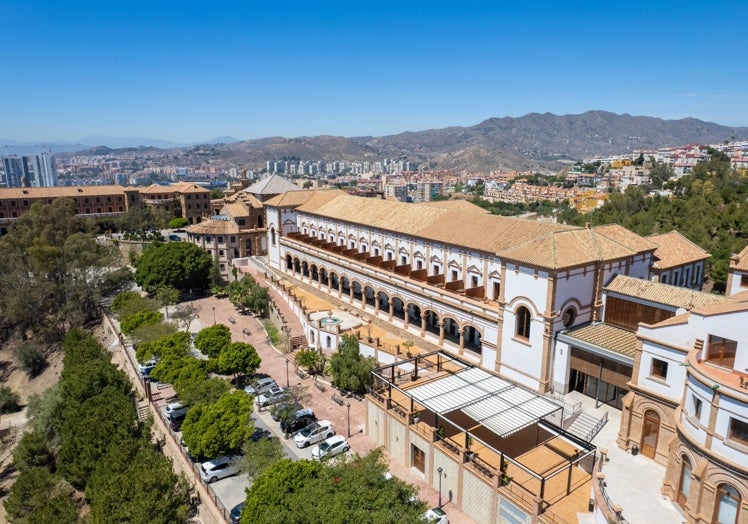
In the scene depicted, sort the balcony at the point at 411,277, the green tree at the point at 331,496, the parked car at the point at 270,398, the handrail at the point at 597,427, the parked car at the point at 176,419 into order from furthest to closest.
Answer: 1. the balcony at the point at 411,277
2. the parked car at the point at 270,398
3. the parked car at the point at 176,419
4. the handrail at the point at 597,427
5. the green tree at the point at 331,496

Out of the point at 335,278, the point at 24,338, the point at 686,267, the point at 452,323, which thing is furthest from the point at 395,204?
the point at 24,338

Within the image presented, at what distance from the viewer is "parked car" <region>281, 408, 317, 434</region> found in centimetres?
3325

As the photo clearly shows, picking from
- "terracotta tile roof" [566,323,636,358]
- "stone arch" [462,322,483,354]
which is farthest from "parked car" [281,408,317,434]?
"terracotta tile roof" [566,323,636,358]

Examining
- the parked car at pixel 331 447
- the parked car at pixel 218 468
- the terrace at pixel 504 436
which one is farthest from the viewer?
the parked car at pixel 331 447

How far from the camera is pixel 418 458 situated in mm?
28516

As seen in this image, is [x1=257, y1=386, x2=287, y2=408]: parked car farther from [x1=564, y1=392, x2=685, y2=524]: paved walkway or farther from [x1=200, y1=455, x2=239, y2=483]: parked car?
[x1=564, y1=392, x2=685, y2=524]: paved walkway

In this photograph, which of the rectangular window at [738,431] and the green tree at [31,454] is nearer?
the rectangular window at [738,431]

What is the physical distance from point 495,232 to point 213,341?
26437 mm

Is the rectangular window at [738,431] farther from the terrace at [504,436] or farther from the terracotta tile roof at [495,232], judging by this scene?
the terracotta tile roof at [495,232]

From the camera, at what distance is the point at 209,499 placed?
28.1 meters

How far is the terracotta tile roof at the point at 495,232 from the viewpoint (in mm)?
33062

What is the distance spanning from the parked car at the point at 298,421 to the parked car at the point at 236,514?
671 cm

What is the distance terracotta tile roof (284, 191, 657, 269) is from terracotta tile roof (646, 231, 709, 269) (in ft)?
7.93

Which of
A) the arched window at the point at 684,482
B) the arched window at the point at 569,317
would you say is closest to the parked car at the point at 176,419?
the arched window at the point at 569,317
